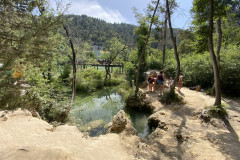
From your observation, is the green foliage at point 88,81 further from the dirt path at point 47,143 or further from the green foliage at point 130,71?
the dirt path at point 47,143

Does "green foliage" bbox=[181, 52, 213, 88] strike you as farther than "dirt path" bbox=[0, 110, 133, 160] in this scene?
Yes

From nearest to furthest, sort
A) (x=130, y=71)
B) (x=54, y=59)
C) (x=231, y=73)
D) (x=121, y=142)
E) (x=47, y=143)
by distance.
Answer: (x=54, y=59), (x=47, y=143), (x=121, y=142), (x=231, y=73), (x=130, y=71)

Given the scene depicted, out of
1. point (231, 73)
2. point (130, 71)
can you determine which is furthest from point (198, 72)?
point (130, 71)

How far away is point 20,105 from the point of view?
282cm

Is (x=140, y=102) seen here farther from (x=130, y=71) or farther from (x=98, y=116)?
(x=130, y=71)

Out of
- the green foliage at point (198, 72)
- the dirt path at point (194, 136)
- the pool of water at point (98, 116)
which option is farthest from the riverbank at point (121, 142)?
the green foliage at point (198, 72)

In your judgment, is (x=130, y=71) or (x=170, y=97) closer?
(x=170, y=97)

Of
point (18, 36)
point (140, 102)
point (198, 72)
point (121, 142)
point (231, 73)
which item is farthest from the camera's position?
point (198, 72)

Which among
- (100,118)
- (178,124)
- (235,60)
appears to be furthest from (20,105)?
(235,60)

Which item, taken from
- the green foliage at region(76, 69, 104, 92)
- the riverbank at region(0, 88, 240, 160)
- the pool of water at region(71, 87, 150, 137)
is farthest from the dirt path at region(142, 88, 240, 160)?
the green foliage at region(76, 69, 104, 92)

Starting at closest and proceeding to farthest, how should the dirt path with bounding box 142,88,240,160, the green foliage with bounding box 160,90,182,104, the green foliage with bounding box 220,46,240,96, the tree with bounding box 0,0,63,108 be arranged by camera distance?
the tree with bounding box 0,0,63,108 < the dirt path with bounding box 142,88,240,160 < the green foliage with bounding box 160,90,182,104 < the green foliage with bounding box 220,46,240,96

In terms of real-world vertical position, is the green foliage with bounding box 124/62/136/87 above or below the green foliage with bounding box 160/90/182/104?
above

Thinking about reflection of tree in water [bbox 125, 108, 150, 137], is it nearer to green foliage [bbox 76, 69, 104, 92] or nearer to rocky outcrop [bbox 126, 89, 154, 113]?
rocky outcrop [bbox 126, 89, 154, 113]

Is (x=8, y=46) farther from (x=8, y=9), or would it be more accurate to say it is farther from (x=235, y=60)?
(x=235, y=60)
